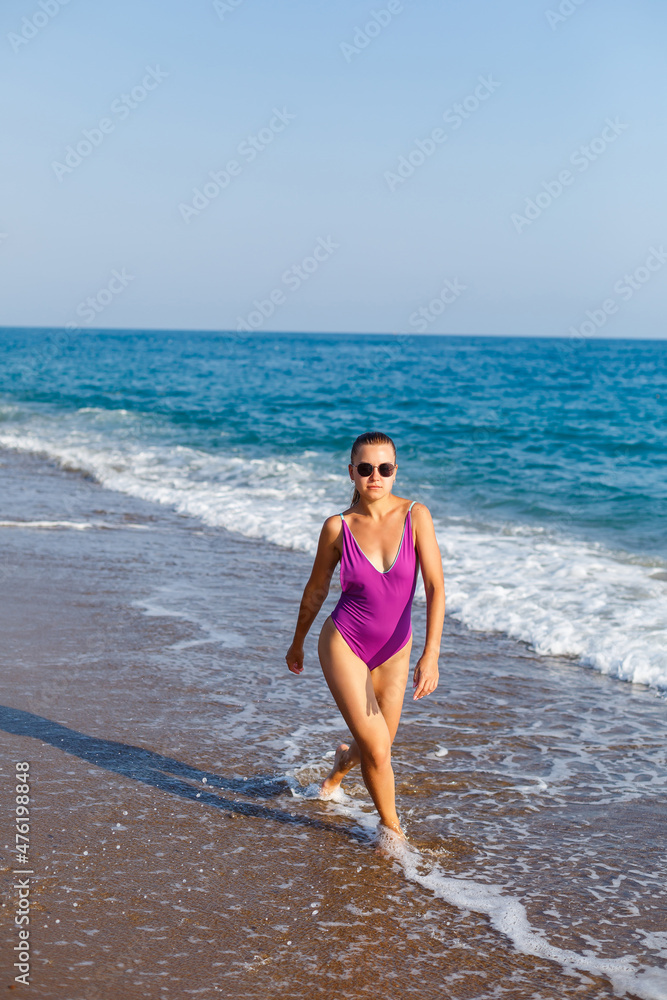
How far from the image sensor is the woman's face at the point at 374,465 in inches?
148

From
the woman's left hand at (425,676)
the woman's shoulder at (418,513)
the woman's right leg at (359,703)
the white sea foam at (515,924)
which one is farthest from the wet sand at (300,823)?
the woman's shoulder at (418,513)

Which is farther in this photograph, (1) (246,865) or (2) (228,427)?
(2) (228,427)

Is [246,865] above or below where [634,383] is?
below

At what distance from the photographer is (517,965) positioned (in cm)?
314

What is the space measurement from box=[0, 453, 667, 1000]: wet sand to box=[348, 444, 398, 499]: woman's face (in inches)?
61.2

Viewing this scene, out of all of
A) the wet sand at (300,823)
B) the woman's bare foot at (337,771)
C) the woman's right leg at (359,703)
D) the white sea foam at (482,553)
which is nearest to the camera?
the wet sand at (300,823)

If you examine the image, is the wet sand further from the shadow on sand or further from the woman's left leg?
the woman's left leg

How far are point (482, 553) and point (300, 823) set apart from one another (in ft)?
20.9

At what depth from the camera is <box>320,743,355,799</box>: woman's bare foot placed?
13.7ft

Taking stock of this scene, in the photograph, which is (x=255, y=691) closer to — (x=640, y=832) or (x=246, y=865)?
(x=246, y=865)

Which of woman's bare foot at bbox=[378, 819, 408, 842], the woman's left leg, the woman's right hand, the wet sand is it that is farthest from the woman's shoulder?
the wet sand

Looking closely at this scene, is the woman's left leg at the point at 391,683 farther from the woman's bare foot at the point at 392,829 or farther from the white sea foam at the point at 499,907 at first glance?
the white sea foam at the point at 499,907

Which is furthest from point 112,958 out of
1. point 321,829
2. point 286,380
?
point 286,380

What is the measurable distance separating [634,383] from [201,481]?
118ft
